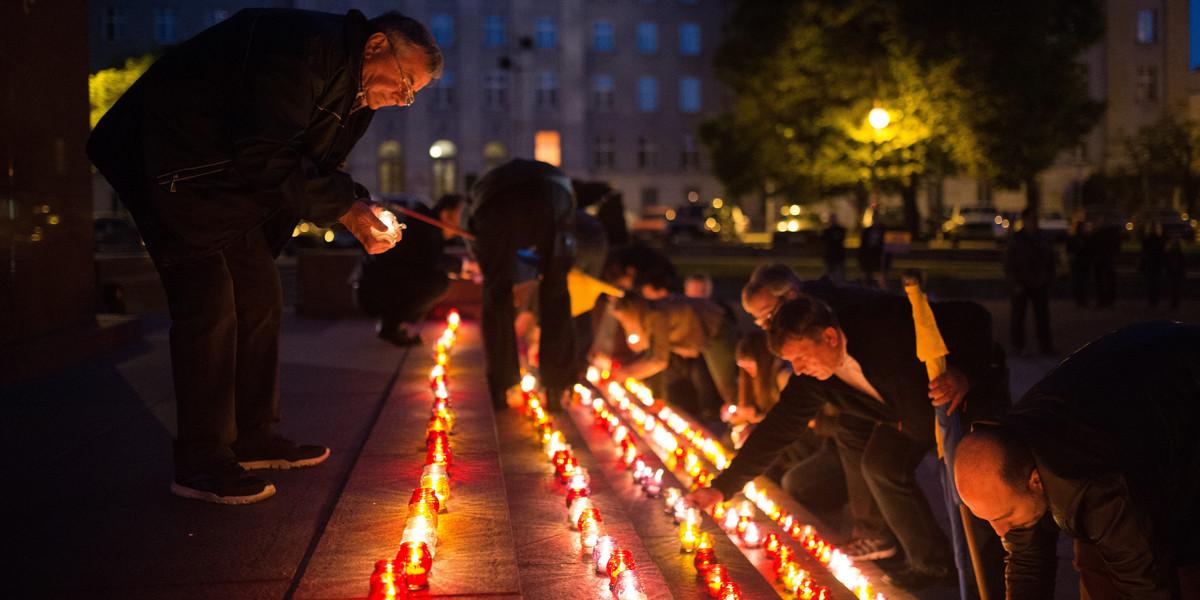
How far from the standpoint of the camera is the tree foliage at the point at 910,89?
2602 centimetres

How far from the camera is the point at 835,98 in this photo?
28812mm

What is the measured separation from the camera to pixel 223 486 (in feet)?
10.7

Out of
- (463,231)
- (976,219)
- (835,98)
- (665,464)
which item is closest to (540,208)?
(463,231)

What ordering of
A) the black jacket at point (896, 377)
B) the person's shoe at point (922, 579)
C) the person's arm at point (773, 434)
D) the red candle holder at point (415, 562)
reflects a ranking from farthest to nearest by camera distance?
1. the person's shoe at point (922, 579)
2. the black jacket at point (896, 377)
3. the person's arm at point (773, 434)
4. the red candle holder at point (415, 562)

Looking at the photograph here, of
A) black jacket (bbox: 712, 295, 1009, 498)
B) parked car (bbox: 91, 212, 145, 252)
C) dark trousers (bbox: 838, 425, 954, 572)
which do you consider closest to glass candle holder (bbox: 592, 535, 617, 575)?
black jacket (bbox: 712, 295, 1009, 498)

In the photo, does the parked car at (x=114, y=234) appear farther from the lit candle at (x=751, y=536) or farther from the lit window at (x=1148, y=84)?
the lit window at (x=1148, y=84)

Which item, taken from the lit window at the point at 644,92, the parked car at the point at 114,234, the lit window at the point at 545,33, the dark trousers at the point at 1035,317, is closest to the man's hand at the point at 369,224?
the dark trousers at the point at 1035,317

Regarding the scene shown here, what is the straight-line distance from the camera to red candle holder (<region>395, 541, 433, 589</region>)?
8.47 ft

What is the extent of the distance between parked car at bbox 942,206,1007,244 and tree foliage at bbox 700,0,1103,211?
7.18 m

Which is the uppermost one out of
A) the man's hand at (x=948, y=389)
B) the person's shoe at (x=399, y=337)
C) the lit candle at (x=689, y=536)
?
the man's hand at (x=948, y=389)

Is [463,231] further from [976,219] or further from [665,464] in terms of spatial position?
[976,219]

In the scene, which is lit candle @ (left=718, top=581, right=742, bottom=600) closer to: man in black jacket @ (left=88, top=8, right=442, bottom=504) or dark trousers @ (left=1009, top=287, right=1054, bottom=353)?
man in black jacket @ (left=88, top=8, right=442, bottom=504)

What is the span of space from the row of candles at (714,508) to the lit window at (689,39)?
49.8 metres

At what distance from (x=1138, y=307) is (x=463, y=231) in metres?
13.3
